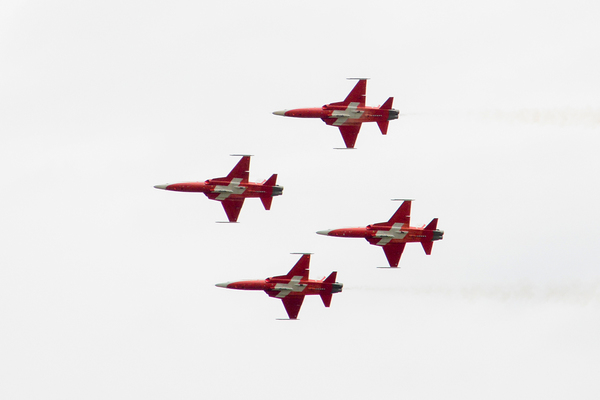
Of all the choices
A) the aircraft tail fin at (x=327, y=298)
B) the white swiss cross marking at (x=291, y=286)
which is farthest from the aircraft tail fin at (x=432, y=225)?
the white swiss cross marking at (x=291, y=286)

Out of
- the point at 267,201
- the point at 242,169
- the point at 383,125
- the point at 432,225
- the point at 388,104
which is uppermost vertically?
the point at 388,104

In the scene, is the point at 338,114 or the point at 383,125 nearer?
the point at 383,125

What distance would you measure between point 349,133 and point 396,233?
9079 mm

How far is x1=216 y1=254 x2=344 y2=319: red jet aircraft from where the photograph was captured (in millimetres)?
118500

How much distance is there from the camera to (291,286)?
11975cm

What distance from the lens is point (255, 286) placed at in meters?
121

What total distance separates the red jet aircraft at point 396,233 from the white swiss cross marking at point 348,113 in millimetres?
8112

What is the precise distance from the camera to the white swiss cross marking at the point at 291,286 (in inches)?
4705

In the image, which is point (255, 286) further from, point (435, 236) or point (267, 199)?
point (435, 236)

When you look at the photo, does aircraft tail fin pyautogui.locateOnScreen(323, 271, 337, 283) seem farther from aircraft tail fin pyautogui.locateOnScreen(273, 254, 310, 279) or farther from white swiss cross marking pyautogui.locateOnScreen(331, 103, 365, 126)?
white swiss cross marking pyautogui.locateOnScreen(331, 103, 365, 126)

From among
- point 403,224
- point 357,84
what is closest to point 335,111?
point 357,84

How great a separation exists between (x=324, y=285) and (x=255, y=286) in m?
5.98

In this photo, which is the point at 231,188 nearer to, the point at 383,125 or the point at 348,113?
the point at 348,113

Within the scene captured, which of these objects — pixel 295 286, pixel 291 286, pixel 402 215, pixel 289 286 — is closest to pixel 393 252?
pixel 402 215
